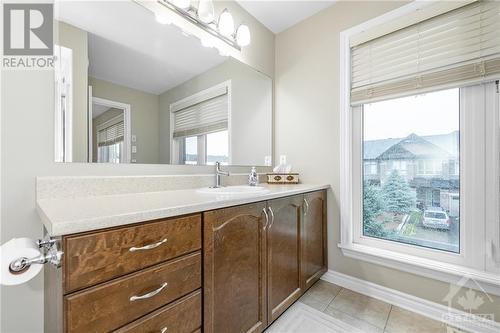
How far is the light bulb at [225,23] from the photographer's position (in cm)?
166

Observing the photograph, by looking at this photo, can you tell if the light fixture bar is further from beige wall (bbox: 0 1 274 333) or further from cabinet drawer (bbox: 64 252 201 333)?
cabinet drawer (bbox: 64 252 201 333)

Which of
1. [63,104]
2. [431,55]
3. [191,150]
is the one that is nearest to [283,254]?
[191,150]

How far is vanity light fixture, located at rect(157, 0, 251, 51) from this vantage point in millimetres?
1410

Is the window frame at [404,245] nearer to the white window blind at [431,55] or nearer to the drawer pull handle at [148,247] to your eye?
the white window blind at [431,55]

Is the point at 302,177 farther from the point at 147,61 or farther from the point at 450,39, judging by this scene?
the point at 147,61

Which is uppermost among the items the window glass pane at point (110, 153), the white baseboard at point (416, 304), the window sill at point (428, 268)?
the window glass pane at point (110, 153)

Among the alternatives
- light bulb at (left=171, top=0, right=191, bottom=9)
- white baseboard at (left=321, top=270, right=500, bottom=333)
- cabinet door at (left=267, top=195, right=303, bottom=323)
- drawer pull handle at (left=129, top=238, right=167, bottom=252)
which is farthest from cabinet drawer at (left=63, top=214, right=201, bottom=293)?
white baseboard at (left=321, top=270, right=500, bottom=333)

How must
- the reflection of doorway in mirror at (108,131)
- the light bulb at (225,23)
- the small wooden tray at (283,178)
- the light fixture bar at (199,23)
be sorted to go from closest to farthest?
the reflection of doorway in mirror at (108,131) < the light fixture bar at (199,23) < the light bulb at (225,23) < the small wooden tray at (283,178)

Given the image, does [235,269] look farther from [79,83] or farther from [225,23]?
[225,23]

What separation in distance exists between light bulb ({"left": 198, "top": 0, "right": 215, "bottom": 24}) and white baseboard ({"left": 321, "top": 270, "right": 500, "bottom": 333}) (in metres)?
2.22

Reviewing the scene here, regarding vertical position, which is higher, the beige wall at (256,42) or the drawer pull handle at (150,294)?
the beige wall at (256,42)

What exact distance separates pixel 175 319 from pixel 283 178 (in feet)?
4.74

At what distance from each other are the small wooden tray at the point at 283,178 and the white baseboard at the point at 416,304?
84 centimetres

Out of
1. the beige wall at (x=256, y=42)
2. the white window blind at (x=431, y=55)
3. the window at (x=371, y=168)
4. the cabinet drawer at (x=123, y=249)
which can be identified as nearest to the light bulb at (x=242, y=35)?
the beige wall at (x=256, y=42)
